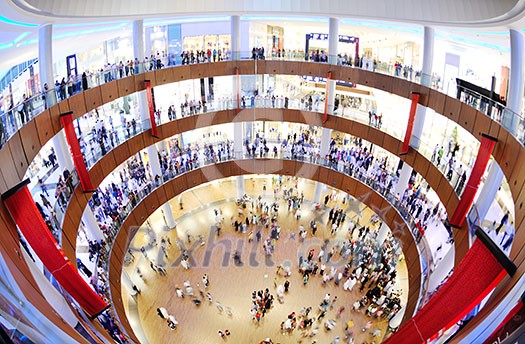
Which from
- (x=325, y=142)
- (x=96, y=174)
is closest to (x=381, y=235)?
(x=325, y=142)

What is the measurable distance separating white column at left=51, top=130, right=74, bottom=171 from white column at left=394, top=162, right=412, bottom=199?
15.2 m

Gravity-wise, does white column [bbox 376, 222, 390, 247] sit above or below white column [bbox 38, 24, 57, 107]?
below

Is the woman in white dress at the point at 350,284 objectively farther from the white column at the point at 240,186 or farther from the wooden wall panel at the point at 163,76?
the wooden wall panel at the point at 163,76

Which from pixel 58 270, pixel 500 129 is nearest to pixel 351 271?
pixel 500 129

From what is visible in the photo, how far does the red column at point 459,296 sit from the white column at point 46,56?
1342 cm

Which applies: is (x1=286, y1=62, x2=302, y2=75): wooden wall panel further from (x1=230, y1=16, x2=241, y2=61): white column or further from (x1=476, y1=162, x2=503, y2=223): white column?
(x1=476, y1=162, x2=503, y2=223): white column

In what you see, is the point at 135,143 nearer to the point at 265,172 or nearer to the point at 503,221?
the point at 265,172

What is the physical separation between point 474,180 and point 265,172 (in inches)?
498

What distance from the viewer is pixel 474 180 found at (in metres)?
13.0

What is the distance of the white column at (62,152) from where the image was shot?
1479 centimetres

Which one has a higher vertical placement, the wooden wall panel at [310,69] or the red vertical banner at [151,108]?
the wooden wall panel at [310,69]

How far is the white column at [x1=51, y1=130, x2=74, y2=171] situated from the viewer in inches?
582

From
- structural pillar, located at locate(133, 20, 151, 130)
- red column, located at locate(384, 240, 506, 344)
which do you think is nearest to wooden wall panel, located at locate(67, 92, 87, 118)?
structural pillar, located at locate(133, 20, 151, 130)

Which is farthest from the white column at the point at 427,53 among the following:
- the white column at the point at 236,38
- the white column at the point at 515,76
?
the white column at the point at 236,38
